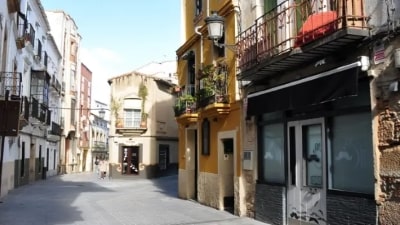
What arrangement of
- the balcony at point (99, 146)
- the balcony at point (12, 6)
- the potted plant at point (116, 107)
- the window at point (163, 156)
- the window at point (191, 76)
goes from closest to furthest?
the balcony at point (12, 6), the window at point (191, 76), the potted plant at point (116, 107), the window at point (163, 156), the balcony at point (99, 146)

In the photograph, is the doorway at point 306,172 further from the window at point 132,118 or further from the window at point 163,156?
the window at point 163,156

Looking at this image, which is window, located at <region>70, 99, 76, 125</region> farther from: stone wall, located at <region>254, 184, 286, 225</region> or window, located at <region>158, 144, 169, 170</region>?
stone wall, located at <region>254, 184, 286, 225</region>

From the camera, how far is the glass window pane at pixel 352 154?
777 centimetres

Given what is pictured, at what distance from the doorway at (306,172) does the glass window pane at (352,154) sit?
306mm

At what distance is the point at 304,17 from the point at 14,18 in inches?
Result: 489

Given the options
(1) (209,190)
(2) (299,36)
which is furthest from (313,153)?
(1) (209,190)

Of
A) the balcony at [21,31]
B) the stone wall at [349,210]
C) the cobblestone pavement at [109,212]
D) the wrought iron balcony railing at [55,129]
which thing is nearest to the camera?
the stone wall at [349,210]

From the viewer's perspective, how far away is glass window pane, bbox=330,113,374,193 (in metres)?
7.77

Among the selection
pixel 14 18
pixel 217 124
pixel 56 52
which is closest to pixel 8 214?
pixel 217 124

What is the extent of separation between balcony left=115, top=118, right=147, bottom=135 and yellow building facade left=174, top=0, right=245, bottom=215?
49.9 ft

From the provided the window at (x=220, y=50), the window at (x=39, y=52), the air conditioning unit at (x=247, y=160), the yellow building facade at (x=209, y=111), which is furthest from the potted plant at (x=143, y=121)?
the air conditioning unit at (x=247, y=160)

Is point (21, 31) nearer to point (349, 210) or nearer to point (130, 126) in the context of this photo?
point (130, 126)

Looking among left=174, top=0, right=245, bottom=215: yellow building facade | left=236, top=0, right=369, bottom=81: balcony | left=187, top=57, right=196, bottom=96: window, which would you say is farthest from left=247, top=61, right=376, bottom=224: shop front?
left=187, top=57, right=196, bottom=96: window

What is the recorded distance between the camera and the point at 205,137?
15.2 meters
